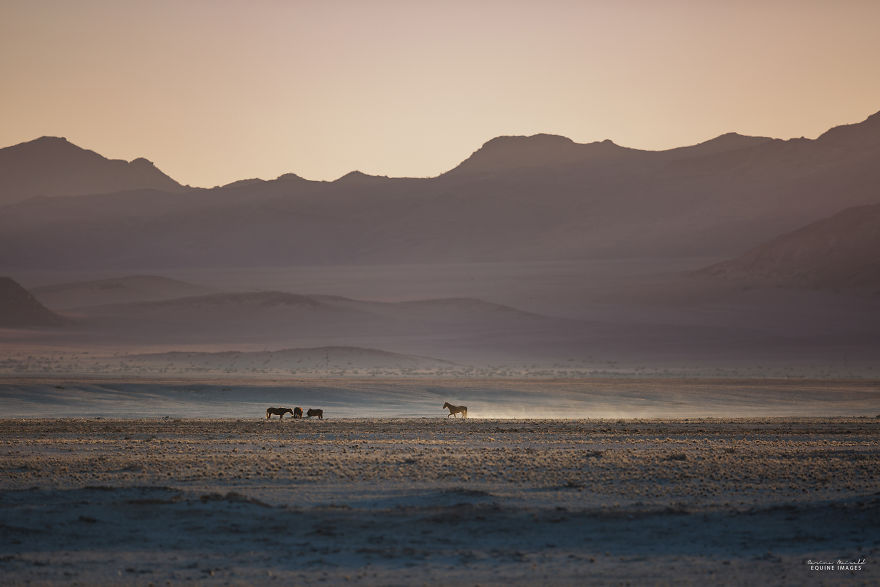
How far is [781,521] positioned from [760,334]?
101117 mm

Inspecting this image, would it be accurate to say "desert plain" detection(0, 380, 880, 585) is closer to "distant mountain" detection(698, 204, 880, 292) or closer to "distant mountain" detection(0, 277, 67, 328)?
"distant mountain" detection(0, 277, 67, 328)

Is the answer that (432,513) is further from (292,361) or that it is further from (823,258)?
(823,258)

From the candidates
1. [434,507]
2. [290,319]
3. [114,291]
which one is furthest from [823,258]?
[434,507]

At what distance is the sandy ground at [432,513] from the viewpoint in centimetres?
1398

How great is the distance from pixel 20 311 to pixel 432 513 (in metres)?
106

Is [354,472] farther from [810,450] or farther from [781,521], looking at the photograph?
[810,450]

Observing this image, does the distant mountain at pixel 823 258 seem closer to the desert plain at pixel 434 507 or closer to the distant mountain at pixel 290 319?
the distant mountain at pixel 290 319

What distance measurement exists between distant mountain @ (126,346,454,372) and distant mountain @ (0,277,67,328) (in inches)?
1299

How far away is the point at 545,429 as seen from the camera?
32.4 metres

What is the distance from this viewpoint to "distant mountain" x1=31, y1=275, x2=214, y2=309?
158 m

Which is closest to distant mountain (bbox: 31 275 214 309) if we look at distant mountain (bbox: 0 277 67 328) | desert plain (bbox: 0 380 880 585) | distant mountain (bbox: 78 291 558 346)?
distant mountain (bbox: 78 291 558 346)

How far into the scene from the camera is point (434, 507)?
55.5 feet

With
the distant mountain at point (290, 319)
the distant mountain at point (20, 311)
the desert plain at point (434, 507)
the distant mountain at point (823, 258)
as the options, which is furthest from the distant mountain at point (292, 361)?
the distant mountain at point (823, 258)

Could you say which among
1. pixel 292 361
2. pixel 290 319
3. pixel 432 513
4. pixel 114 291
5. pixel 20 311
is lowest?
pixel 432 513
